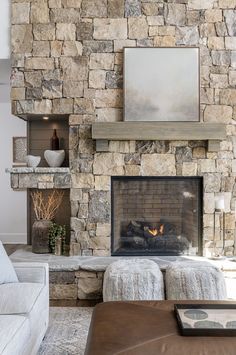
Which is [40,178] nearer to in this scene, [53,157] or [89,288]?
[53,157]

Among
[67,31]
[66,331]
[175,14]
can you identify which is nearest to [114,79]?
[67,31]

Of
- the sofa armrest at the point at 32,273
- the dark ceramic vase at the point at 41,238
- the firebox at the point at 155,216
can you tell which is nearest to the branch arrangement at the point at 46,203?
the dark ceramic vase at the point at 41,238

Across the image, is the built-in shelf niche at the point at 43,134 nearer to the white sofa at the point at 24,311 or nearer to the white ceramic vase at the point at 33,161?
the white ceramic vase at the point at 33,161

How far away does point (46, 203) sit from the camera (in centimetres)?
464

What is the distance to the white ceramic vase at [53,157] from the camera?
14.4ft

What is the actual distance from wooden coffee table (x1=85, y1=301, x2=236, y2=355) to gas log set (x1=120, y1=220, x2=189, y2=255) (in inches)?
84.1

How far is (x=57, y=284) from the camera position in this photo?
388 cm

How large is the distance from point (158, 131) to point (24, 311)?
2.42 metres

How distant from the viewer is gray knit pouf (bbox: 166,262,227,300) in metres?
3.16

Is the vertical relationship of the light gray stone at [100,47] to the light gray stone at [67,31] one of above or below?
below

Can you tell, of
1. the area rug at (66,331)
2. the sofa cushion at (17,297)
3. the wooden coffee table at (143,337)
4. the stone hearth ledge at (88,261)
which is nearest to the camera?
the wooden coffee table at (143,337)

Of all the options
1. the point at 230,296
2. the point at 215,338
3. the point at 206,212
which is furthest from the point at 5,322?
the point at 206,212

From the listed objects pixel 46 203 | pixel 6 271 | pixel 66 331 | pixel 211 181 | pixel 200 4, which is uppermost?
pixel 200 4

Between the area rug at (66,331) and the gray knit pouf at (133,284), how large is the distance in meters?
0.32
